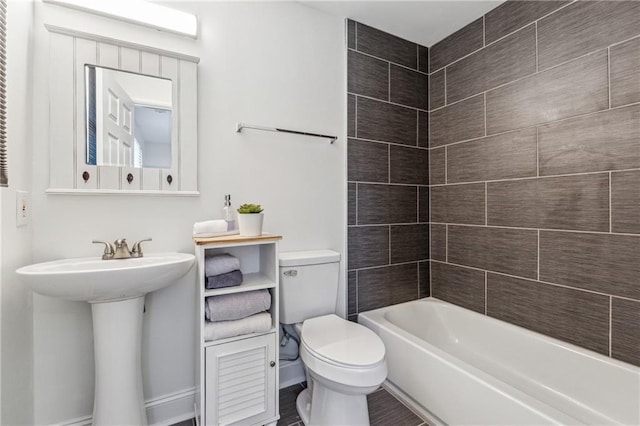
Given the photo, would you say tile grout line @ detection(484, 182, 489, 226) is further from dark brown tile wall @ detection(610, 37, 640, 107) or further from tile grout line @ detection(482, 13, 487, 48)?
tile grout line @ detection(482, 13, 487, 48)

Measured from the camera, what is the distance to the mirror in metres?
1.42

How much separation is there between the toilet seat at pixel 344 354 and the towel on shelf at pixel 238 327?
22 cm

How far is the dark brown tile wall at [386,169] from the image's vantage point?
2.07 meters

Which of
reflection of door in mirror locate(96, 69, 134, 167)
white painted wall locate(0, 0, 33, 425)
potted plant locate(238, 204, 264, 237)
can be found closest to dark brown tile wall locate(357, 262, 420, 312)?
potted plant locate(238, 204, 264, 237)

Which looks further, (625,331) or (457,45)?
(457,45)

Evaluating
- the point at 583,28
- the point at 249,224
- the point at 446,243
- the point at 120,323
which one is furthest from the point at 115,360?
the point at 583,28

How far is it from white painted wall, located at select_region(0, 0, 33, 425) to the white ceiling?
1451 mm

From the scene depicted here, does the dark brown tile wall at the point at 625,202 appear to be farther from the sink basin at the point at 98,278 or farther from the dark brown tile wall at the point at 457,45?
the sink basin at the point at 98,278

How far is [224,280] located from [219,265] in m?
0.08

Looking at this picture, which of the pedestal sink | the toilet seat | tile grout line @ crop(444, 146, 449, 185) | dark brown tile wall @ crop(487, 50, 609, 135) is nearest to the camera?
the pedestal sink

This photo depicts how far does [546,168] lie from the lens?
1669 mm

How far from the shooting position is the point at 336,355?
1.35 meters

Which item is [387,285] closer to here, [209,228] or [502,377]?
[502,377]

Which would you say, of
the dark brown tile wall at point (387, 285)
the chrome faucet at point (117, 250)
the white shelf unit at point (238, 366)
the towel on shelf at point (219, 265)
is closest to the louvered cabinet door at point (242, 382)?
the white shelf unit at point (238, 366)
